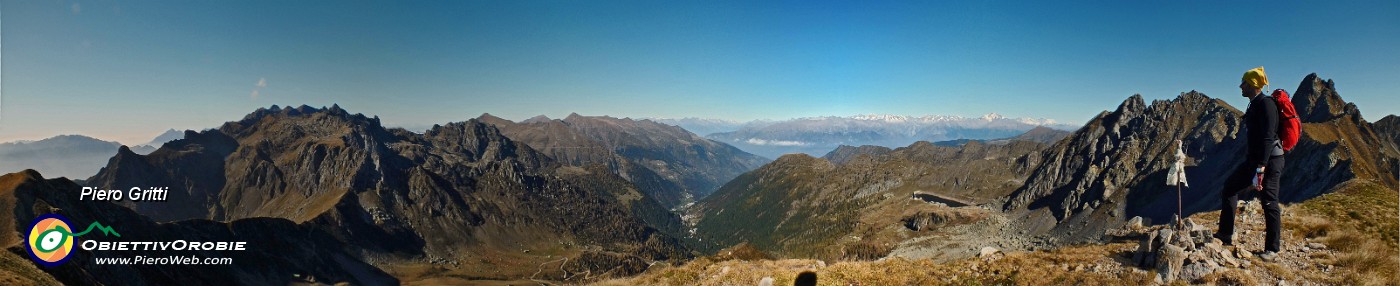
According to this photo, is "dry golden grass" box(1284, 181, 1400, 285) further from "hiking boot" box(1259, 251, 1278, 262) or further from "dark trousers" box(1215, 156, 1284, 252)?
"dark trousers" box(1215, 156, 1284, 252)

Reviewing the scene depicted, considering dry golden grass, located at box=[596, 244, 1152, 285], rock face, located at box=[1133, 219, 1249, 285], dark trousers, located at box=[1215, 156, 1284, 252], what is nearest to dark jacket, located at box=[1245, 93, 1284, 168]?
dark trousers, located at box=[1215, 156, 1284, 252]

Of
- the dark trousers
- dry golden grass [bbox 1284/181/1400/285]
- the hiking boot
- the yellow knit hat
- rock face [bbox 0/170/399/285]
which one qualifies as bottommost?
rock face [bbox 0/170/399/285]

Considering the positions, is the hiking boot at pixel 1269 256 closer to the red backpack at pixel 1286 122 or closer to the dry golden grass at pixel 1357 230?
the dry golden grass at pixel 1357 230

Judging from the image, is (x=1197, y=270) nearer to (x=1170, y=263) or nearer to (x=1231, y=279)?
(x=1170, y=263)

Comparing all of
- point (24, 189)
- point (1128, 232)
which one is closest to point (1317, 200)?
point (1128, 232)

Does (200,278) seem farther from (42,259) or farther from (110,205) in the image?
(42,259)
